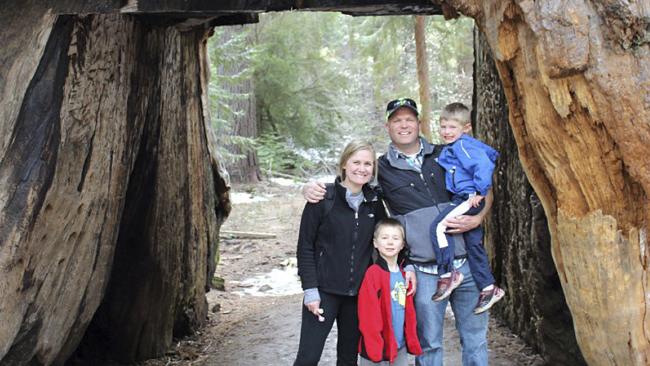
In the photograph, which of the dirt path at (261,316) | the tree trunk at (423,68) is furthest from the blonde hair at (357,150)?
the tree trunk at (423,68)

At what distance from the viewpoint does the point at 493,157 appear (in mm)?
4383

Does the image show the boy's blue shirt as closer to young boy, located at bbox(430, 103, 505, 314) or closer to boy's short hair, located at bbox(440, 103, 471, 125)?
young boy, located at bbox(430, 103, 505, 314)

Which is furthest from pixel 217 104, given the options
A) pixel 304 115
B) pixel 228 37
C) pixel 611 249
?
pixel 611 249

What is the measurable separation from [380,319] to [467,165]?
1.09 metres

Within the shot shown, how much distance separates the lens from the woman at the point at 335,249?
14.3 ft

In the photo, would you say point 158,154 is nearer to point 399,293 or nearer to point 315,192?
point 315,192

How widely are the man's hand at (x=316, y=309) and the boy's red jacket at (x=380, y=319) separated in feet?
0.81

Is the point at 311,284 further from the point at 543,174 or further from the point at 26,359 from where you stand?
the point at 26,359

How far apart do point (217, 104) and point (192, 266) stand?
7158 mm

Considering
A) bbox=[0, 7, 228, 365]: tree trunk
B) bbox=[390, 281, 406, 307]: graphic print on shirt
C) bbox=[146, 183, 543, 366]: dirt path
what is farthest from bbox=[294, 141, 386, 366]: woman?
bbox=[146, 183, 543, 366]: dirt path

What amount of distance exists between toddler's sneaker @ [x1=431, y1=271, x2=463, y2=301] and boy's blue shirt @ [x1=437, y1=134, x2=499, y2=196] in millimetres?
521

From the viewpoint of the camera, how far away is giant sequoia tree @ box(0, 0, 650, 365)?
11.5 ft

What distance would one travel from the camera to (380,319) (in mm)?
4266

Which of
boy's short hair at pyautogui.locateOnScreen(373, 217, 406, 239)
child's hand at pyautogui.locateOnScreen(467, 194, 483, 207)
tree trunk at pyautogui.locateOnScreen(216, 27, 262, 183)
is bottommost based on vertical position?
boy's short hair at pyautogui.locateOnScreen(373, 217, 406, 239)
